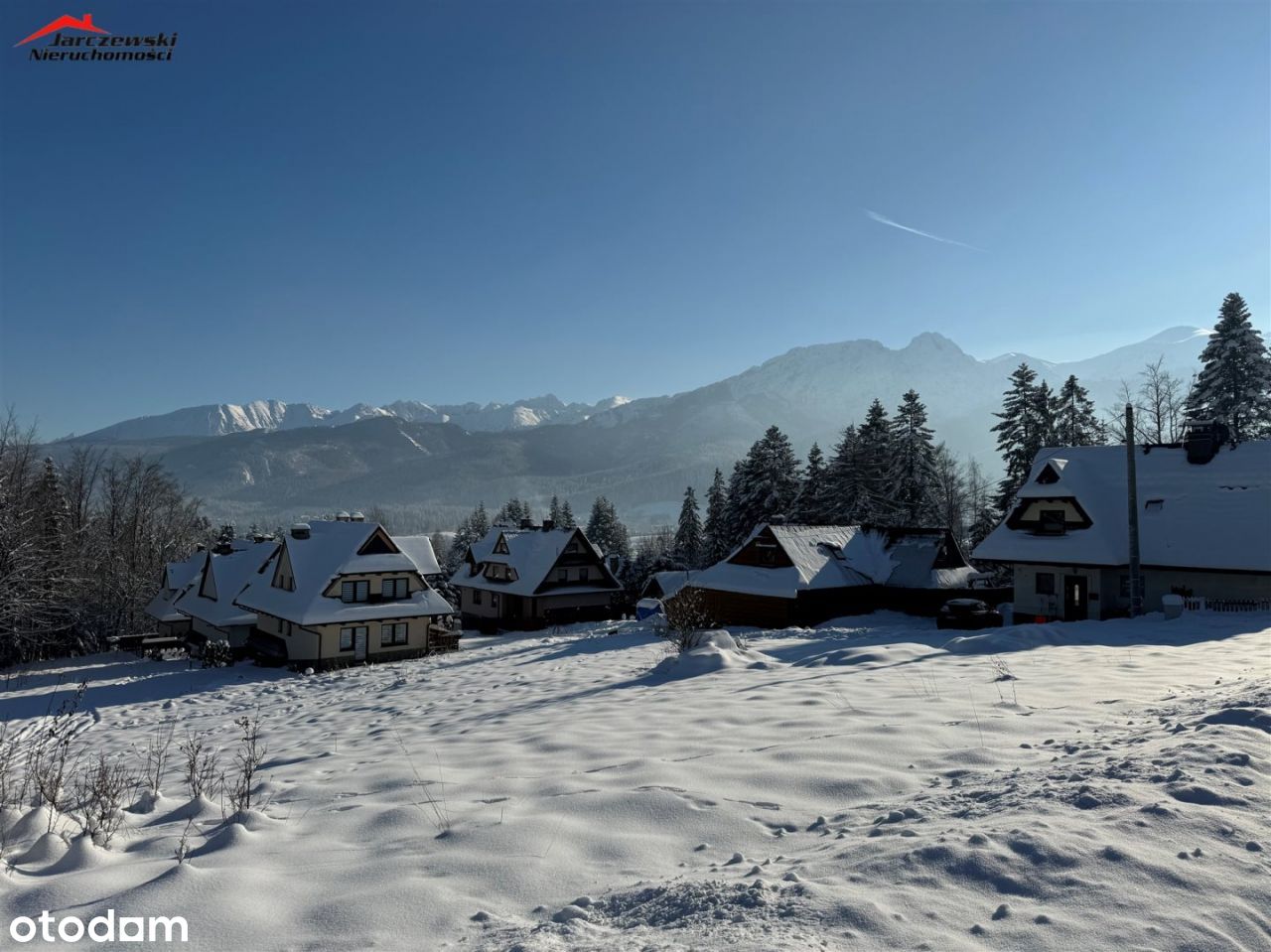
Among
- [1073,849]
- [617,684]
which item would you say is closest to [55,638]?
[617,684]

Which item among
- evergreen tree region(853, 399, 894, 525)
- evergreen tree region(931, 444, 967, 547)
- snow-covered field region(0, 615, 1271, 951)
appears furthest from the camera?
evergreen tree region(931, 444, 967, 547)

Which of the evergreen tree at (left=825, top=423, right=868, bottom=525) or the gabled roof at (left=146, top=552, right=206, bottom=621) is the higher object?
the evergreen tree at (left=825, top=423, right=868, bottom=525)

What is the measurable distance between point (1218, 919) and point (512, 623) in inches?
1884

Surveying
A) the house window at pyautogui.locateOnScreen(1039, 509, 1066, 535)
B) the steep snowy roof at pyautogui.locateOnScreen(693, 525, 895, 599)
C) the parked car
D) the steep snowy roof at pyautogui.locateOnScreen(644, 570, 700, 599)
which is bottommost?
the steep snowy roof at pyautogui.locateOnScreen(644, 570, 700, 599)

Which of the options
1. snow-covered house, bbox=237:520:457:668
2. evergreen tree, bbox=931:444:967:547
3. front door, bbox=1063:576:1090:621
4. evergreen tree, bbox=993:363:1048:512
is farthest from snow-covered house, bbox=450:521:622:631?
evergreen tree, bbox=993:363:1048:512

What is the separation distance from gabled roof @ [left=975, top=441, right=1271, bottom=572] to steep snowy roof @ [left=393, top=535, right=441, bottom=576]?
3762 cm

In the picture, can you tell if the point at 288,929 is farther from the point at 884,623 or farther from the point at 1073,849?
the point at 884,623

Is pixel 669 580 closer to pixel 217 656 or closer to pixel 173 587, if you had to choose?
pixel 217 656

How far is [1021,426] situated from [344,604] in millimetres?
49048

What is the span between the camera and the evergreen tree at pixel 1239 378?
41156 mm

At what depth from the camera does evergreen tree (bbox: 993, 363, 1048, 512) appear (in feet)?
170

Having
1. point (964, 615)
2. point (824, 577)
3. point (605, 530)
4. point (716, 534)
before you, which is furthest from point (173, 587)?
point (964, 615)

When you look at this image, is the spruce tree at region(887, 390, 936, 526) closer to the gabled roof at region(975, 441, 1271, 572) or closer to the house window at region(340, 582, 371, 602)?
the gabled roof at region(975, 441, 1271, 572)

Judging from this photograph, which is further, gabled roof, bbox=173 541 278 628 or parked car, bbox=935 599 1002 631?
gabled roof, bbox=173 541 278 628
